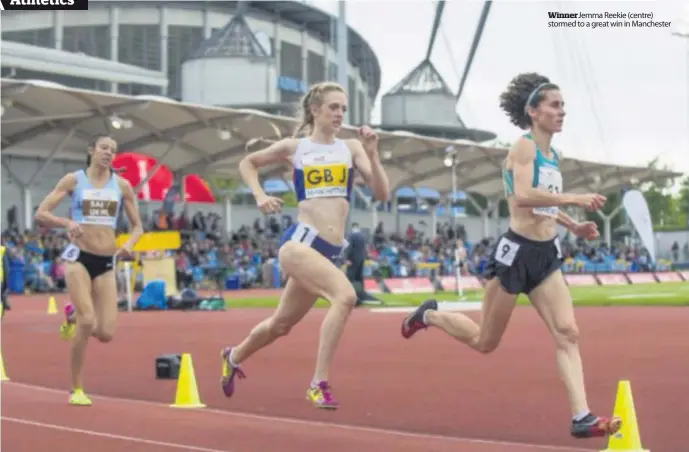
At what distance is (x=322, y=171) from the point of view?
33.0ft

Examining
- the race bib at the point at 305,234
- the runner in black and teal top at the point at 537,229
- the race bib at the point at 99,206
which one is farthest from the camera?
the race bib at the point at 99,206

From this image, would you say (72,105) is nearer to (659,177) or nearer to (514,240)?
(514,240)

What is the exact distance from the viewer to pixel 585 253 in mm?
66938

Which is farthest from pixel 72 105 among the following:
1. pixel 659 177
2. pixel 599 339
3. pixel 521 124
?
pixel 659 177

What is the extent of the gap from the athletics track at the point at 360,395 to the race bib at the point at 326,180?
5.49 ft

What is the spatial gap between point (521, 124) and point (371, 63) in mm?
95464

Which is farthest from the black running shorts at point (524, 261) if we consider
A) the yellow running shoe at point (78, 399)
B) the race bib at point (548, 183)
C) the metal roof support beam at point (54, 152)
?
Answer: the metal roof support beam at point (54, 152)

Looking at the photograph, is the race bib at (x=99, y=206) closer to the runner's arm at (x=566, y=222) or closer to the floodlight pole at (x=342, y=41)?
the runner's arm at (x=566, y=222)

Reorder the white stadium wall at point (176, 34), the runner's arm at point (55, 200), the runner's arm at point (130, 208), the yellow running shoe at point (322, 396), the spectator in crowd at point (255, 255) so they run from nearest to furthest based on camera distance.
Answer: the yellow running shoe at point (322, 396) < the runner's arm at point (55, 200) < the runner's arm at point (130, 208) < the spectator in crowd at point (255, 255) < the white stadium wall at point (176, 34)

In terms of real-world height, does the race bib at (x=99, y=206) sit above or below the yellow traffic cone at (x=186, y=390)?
above

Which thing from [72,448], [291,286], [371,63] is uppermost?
[371,63]

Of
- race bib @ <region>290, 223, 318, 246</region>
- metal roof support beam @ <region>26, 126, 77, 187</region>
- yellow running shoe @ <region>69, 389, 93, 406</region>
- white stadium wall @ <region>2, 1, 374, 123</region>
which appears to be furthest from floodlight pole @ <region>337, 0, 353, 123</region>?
white stadium wall @ <region>2, 1, 374, 123</region>

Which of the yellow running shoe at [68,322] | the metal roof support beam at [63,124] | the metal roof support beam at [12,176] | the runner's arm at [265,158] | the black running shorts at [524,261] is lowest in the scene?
the yellow running shoe at [68,322]

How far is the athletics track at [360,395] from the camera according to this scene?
8930mm
